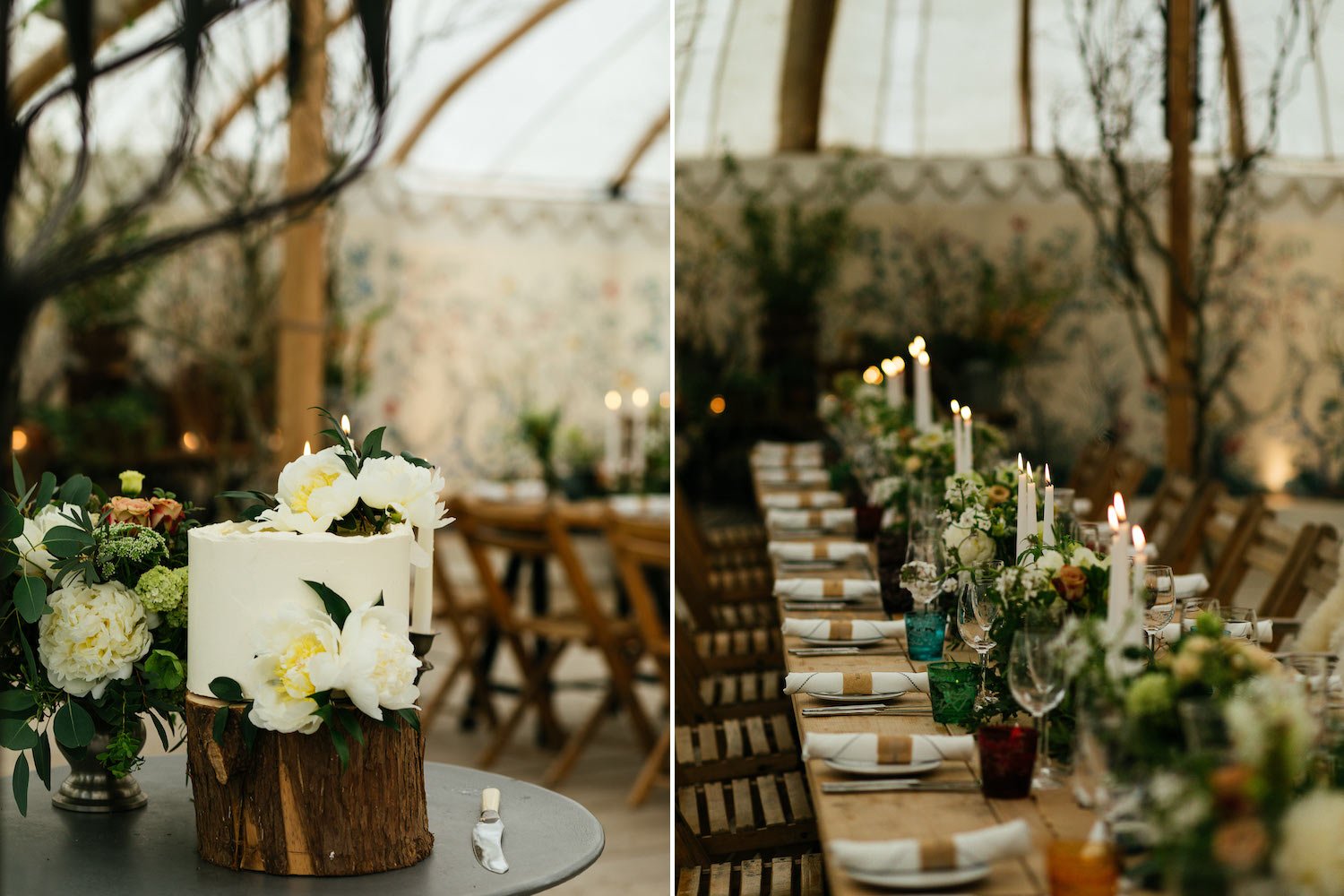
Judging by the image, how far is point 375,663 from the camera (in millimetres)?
1545

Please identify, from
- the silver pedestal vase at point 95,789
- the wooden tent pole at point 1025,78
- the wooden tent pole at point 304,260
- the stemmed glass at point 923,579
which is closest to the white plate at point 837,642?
the stemmed glass at point 923,579

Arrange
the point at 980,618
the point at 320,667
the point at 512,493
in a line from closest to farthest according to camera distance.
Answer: the point at 320,667
the point at 980,618
the point at 512,493

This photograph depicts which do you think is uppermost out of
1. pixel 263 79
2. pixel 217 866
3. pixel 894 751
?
pixel 263 79

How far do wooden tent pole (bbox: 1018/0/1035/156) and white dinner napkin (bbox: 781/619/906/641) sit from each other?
5.97m

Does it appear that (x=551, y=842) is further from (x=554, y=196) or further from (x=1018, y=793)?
(x=554, y=196)

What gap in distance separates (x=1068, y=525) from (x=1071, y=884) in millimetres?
1174

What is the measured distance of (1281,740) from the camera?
3.73 feet

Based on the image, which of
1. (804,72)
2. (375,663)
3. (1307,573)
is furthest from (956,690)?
(804,72)

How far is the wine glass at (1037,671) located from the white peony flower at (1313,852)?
56cm

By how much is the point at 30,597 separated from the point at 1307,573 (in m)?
2.72

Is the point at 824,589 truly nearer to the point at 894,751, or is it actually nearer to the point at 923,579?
the point at 923,579

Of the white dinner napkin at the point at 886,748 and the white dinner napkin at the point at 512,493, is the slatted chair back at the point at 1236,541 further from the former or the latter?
the white dinner napkin at the point at 512,493

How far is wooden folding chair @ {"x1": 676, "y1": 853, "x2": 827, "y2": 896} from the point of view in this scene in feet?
7.47

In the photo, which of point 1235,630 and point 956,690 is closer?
point 956,690
